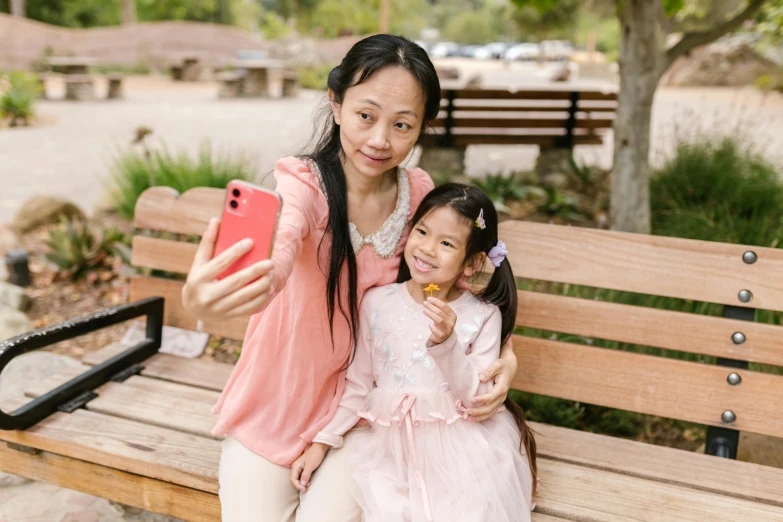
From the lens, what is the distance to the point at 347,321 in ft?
6.65

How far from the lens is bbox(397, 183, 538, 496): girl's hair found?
78.2 inches

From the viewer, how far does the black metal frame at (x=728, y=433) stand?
7.46 ft

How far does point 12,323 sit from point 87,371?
1698mm

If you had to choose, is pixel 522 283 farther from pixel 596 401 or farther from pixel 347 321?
pixel 347 321

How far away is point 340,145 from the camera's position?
2105mm

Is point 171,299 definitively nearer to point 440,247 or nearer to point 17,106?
point 440,247

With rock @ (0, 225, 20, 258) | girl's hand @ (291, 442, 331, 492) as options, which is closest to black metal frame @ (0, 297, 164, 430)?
girl's hand @ (291, 442, 331, 492)

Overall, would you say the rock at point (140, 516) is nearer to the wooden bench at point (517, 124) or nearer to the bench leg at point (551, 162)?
the wooden bench at point (517, 124)

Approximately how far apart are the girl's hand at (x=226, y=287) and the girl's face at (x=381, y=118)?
61 cm

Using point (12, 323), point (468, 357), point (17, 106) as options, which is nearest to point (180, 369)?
point (468, 357)

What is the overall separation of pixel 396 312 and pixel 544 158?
6.18 metres

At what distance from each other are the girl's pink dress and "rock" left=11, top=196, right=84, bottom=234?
4458 millimetres

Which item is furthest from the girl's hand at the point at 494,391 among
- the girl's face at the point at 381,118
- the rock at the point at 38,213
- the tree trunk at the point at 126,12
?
the tree trunk at the point at 126,12

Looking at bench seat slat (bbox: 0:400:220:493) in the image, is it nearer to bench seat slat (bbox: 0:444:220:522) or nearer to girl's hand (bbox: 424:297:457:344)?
bench seat slat (bbox: 0:444:220:522)
